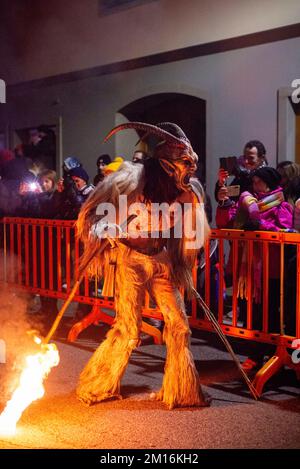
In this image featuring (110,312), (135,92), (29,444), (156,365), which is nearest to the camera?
(29,444)

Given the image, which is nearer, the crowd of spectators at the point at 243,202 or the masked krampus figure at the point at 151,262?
the masked krampus figure at the point at 151,262

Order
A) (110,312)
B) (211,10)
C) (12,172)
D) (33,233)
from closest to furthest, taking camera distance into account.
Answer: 1. (33,233)
2. (110,312)
3. (12,172)
4. (211,10)

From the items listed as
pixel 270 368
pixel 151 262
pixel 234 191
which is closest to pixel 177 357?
pixel 151 262

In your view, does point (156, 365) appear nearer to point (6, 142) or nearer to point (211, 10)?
point (211, 10)

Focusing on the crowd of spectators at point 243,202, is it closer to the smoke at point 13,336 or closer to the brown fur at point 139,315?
the brown fur at point 139,315

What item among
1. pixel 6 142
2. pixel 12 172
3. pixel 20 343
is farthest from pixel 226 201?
pixel 6 142

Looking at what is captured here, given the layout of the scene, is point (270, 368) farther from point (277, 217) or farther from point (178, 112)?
point (178, 112)

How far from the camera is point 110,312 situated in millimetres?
8586

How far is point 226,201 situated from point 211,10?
4330mm

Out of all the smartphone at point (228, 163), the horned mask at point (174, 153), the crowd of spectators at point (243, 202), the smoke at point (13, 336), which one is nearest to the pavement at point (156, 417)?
the smoke at point (13, 336)

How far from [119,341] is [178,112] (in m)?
7.54

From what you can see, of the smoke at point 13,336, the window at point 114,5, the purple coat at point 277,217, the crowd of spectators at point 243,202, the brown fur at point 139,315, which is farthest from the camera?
the window at point 114,5

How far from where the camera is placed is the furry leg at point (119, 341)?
497 centimetres

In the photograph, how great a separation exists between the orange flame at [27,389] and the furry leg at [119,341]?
0.48m
